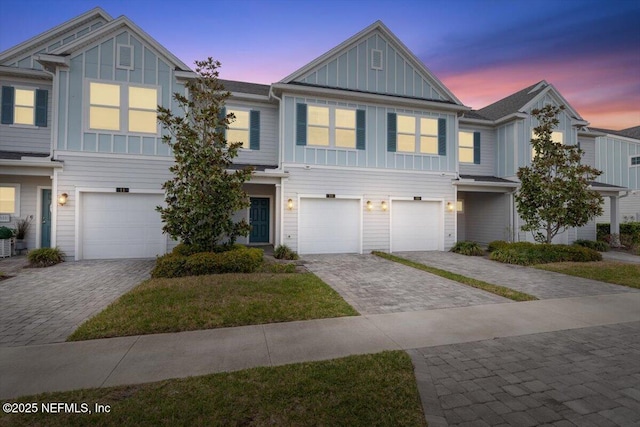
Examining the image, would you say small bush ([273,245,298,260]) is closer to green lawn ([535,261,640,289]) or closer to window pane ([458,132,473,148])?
green lawn ([535,261,640,289])

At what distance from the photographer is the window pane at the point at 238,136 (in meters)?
12.5

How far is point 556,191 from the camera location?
1121 centimetres

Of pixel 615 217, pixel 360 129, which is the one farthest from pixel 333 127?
pixel 615 217

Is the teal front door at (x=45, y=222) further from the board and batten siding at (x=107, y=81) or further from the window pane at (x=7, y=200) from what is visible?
the board and batten siding at (x=107, y=81)

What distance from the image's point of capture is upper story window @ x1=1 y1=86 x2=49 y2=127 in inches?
430

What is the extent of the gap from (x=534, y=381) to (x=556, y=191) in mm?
10891

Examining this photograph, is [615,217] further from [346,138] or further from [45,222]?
[45,222]

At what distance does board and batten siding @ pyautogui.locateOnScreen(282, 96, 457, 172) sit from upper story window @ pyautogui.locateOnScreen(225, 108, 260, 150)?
1.71m

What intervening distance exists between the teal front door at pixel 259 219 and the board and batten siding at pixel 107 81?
15.4 feet

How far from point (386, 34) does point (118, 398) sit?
1470 centimetres

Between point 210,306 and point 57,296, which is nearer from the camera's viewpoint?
point 210,306

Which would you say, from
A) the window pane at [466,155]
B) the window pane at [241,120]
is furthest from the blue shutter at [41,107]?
the window pane at [466,155]

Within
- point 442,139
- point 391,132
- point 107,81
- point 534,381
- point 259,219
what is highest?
point 107,81

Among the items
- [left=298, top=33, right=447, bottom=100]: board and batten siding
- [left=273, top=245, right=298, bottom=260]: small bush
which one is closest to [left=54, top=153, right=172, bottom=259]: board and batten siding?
[left=273, top=245, right=298, bottom=260]: small bush
